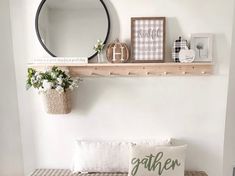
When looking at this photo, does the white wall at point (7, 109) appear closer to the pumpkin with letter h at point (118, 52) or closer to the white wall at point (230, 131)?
the pumpkin with letter h at point (118, 52)

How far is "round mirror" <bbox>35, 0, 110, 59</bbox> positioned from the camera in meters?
1.86

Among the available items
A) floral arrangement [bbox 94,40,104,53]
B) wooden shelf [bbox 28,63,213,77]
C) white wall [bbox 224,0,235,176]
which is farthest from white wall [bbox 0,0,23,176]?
white wall [bbox 224,0,235,176]

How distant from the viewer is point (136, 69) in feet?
6.20

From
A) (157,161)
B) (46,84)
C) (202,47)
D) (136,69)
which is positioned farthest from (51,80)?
(202,47)

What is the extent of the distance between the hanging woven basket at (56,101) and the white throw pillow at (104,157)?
1.18 feet

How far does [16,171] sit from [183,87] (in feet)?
5.15

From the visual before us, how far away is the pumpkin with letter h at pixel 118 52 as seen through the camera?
183 cm

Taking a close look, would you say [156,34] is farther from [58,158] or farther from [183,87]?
[58,158]

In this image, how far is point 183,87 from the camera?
1913 millimetres

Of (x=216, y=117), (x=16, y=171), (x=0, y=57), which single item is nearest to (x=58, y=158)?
(x=16, y=171)

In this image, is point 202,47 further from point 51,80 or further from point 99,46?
point 51,80

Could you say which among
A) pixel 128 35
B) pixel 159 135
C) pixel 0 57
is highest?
pixel 128 35

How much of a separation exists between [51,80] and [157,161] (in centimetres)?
Result: 97

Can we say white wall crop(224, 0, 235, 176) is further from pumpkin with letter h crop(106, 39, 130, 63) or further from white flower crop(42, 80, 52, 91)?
white flower crop(42, 80, 52, 91)
